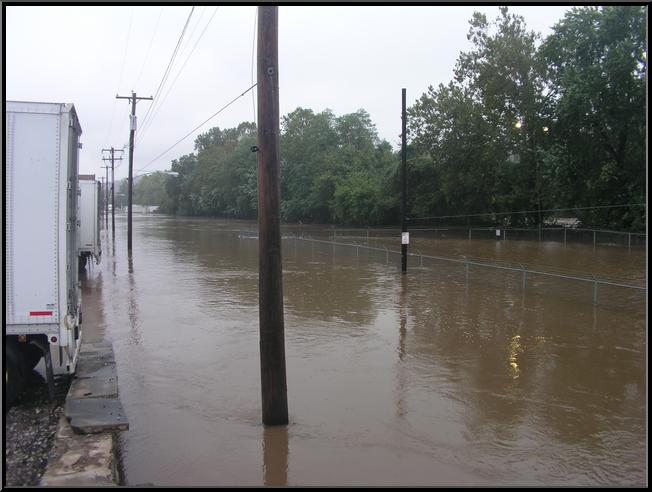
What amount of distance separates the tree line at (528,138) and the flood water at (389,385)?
20.2 m

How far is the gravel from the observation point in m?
5.13

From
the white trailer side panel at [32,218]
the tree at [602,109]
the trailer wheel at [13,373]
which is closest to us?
the white trailer side panel at [32,218]

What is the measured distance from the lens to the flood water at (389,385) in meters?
5.70

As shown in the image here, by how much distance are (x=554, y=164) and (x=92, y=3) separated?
36227 millimetres

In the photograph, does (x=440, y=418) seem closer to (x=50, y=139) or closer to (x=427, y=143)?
(x=50, y=139)

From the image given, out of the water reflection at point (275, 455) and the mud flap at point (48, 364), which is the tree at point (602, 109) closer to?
the water reflection at point (275, 455)

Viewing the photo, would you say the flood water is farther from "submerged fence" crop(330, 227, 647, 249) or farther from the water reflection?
"submerged fence" crop(330, 227, 647, 249)

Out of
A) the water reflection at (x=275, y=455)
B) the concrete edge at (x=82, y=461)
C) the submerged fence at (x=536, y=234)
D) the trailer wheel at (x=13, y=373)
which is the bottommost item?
the water reflection at (x=275, y=455)

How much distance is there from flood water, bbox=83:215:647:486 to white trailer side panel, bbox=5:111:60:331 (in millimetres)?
1823

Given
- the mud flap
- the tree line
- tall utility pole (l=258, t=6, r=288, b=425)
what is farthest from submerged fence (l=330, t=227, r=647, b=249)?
the mud flap

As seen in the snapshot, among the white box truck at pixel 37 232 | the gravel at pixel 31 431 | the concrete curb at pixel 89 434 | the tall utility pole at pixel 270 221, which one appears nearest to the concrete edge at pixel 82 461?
the concrete curb at pixel 89 434

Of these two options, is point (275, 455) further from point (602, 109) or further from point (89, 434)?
point (602, 109)

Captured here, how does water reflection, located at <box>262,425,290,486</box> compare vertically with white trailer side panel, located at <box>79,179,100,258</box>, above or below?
below

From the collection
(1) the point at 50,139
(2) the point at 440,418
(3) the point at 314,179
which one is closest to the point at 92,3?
(1) the point at 50,139
